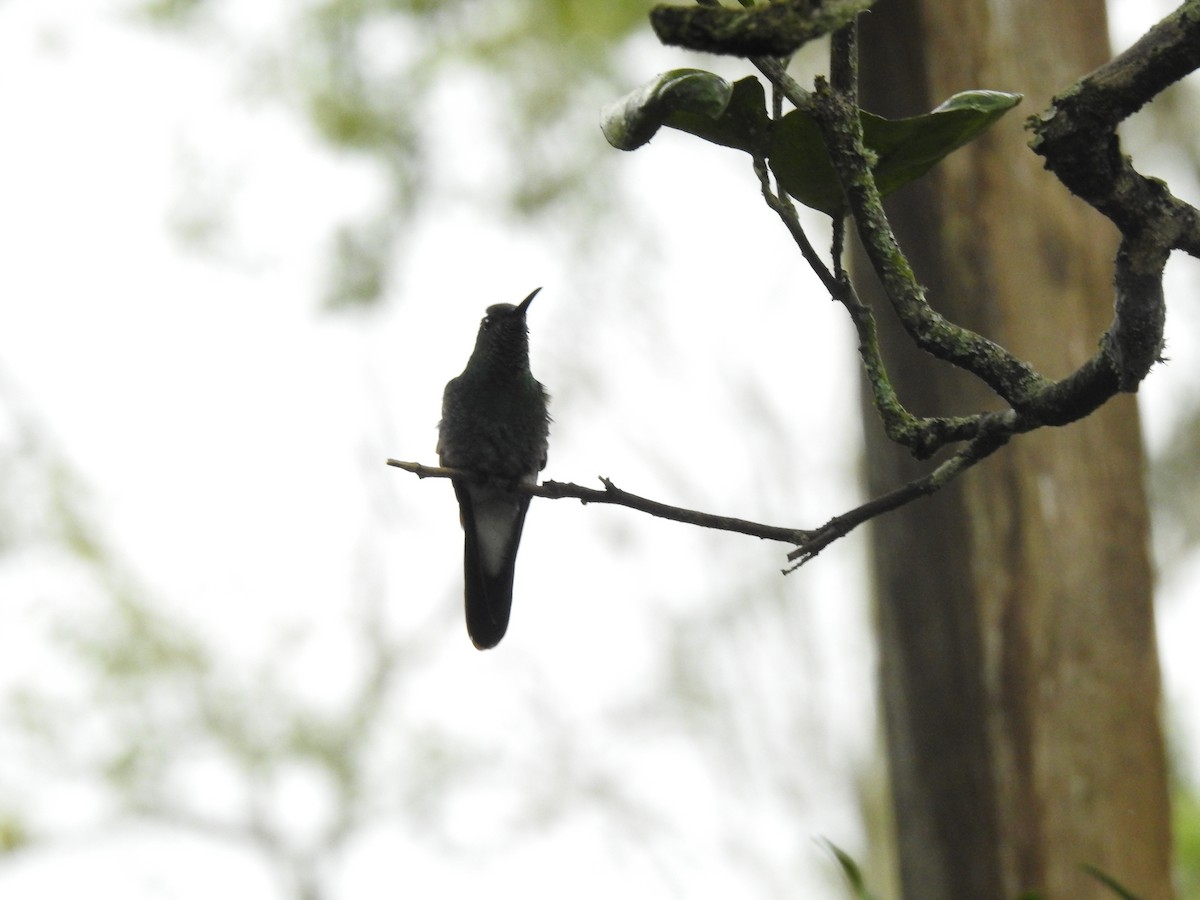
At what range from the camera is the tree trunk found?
A: 2.49 metres

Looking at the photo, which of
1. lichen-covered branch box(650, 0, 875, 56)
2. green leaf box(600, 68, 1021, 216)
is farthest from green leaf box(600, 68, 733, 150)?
lichen-covered branch box(650, 0, 875, 56)

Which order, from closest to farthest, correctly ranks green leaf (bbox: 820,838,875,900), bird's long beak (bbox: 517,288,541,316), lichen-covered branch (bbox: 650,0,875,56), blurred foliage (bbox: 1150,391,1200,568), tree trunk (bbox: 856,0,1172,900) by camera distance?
lichen-covered branch (bbox: 650,0,875,56) → green leaf (bbox: 820,838,875,900) → tree trunk (bbox: 856,0,1172,900) → bird's long beak (bbox: 517,288,541,316) → blurred foliage (bbox: 1150,391,1200,568)

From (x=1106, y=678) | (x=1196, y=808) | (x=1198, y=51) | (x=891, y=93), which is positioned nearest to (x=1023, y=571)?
(x=1106, y=678)

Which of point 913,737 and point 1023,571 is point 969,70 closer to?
point 1023,571

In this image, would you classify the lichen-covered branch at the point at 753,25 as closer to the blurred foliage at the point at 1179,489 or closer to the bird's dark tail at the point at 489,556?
the bird's dark tail at the point at 489,556

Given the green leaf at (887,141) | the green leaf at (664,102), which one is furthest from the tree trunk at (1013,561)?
the green leaf at (664,102)

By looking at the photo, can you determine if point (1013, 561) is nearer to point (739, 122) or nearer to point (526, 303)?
point (526, 303)

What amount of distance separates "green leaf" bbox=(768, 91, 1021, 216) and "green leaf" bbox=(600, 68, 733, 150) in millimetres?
86

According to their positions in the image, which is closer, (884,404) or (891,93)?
(884,404)

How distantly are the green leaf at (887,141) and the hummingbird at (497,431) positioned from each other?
2123 millimetres

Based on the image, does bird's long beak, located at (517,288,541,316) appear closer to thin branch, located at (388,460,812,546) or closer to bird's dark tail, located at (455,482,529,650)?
bird's dark tail, located at (455,482,529,650)

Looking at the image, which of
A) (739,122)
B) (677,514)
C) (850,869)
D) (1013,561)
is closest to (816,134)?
(739,122)

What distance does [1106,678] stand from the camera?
256cm

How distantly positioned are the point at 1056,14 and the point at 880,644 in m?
1.44
